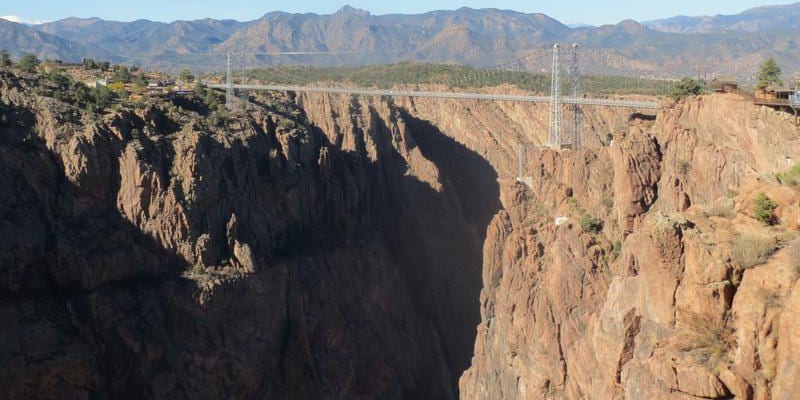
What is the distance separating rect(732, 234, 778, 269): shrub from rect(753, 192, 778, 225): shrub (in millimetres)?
1500

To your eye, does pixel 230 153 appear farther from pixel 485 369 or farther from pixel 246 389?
pixel 485 369

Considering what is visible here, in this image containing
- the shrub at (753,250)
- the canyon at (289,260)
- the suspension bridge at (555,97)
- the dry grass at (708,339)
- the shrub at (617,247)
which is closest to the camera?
the dry grass at (708,339)

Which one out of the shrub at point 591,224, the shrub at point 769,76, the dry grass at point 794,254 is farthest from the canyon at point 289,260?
the dry grass at point 794,254

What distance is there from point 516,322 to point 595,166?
12295mm

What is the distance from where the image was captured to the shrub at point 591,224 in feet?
188

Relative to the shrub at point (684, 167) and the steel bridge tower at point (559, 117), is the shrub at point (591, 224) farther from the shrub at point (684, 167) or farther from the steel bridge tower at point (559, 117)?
the steel bridge tower at point (559, 117)

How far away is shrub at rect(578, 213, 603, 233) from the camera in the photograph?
188 ft

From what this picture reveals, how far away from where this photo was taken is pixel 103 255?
54.3m

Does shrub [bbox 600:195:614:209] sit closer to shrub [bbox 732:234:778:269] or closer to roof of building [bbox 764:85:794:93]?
roof of building [bbox 764:85:794:93]

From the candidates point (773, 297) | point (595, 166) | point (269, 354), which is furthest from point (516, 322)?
point (773, 297)

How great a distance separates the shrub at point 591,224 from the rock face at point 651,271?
230 millimetres

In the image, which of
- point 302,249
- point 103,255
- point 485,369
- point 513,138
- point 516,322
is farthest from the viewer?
point 513,138

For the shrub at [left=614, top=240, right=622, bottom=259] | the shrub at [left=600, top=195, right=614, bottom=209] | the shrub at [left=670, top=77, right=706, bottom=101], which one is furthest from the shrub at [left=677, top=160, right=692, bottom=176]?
the shrub at [left=670, top=77, right=706, bottom=101]

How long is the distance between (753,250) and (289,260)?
4725 cm
